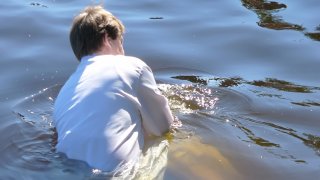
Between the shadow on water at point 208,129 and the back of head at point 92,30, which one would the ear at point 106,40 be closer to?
the back of head at point 92,30

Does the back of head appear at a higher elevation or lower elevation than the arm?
higher

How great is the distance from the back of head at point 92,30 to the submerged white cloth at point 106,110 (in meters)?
0.15

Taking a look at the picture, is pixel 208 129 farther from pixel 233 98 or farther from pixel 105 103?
pixel 105 103

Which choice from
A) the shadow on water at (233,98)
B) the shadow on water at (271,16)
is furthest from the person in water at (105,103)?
the shadow on water at (271,16)

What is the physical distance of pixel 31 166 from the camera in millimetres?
4453

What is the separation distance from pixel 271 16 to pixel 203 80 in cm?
242

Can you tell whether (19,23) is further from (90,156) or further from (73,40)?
(90,156)

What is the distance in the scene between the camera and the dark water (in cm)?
459

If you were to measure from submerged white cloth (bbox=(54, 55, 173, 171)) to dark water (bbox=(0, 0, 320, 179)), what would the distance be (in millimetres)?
154

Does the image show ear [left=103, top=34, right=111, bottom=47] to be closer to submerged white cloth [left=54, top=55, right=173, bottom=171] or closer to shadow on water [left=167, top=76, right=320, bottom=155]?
submerged white cloth [left=54, top=55, right=173, bottom=171]

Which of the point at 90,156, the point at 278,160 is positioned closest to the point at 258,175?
the point at 278,160

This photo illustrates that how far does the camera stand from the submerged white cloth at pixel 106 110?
158 inches

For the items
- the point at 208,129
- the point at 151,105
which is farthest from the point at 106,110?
the point at 208,129

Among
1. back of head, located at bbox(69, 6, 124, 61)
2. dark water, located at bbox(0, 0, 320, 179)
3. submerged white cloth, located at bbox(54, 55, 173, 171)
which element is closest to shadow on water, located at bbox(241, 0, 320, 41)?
dark water, located at bbox(0, 0, 320, 179)
